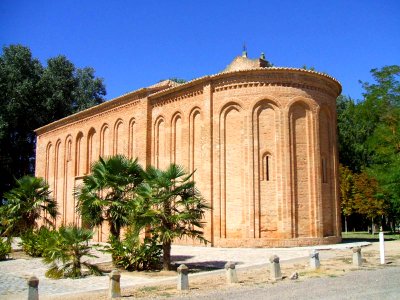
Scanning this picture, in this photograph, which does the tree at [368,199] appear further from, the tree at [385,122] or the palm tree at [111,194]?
the palm tree at [111,194]

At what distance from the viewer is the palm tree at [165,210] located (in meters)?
13.6


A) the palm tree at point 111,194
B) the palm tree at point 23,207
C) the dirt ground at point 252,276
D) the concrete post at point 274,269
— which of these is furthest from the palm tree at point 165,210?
the palm tree at point 23,207

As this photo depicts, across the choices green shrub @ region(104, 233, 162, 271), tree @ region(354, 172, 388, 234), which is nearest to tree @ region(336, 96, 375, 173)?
tree @ region(354, 172, 388, 234)

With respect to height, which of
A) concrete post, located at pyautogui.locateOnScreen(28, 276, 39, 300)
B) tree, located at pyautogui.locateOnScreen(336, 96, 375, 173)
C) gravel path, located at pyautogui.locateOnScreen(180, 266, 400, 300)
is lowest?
gravel path, located at pyautogui.locateOnScreen(180, 266, 400, 300)

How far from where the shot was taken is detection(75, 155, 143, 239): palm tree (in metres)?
14.9

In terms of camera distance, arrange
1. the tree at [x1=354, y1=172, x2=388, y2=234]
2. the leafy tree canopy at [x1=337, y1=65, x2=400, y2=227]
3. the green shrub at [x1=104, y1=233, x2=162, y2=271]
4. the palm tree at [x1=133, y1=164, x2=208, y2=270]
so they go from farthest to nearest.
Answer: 1. the tree at [x1=354, y1=172, x2=388, y2=234]
2. the leafy tree canopy at [x1=337, y1=65, x2=400, y2=227]
3. the green shrub at [x1=104, y1=233, x2=162, y2=271]
4. the palm tree at [x1=133, y1=164, x2=208, y2=270]

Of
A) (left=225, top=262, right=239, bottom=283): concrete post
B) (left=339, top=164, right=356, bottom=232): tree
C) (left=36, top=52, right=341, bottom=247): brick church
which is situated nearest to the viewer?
(left=225, top=262, right=239, bottom=283): concrete post

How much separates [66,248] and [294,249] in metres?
9.64

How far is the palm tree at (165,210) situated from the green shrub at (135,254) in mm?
536

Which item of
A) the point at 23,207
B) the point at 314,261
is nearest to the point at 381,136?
the point at 314,261

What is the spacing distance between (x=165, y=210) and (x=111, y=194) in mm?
2585

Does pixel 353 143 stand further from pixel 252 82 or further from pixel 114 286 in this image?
pixel 114 286

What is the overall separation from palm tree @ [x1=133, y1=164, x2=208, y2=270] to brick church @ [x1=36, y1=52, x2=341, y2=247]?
6286 millimetres

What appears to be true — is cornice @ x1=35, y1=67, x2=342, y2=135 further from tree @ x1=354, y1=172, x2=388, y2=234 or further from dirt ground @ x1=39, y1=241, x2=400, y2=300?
tree @ x1=354, y1=172, x2=388, y2=234
